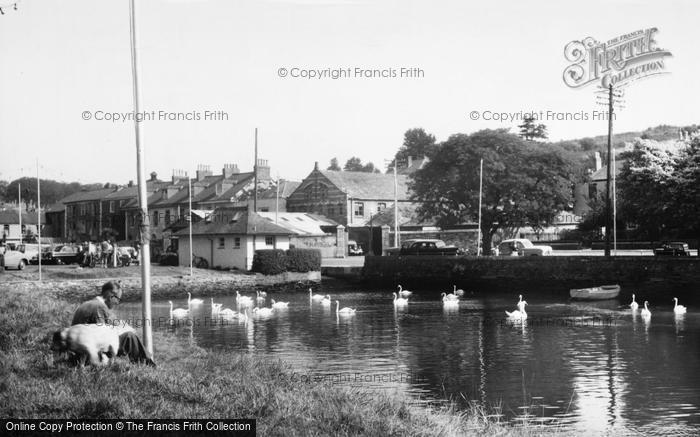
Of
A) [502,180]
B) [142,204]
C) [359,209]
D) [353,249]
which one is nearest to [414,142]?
[359,209]

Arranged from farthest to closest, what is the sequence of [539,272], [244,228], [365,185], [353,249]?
[365,185] < [353,249] < [244,228] < [539,272]

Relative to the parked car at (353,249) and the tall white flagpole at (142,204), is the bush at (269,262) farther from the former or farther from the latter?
the tall white flagpole at (142,204)

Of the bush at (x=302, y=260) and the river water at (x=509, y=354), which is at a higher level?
the bush at (x=302, y=260)

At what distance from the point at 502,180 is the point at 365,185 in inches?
1258

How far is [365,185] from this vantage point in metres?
94.4

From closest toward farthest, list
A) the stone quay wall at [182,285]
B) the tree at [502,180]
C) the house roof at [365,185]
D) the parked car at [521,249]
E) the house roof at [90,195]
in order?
the stone quay wall at [182,285] → the parked car at [521,249] → the tree at [502,180] → the house roof at [365,185] → the house roof at [90,195]

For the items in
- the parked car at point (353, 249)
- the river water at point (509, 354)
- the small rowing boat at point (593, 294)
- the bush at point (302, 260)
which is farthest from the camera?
the parked car at point (353, 249)

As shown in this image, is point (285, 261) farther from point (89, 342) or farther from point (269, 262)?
point (89, 342)

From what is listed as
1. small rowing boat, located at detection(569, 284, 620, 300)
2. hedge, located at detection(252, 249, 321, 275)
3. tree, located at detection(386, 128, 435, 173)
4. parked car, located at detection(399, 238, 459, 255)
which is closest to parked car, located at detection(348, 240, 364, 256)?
parked car, located at detection(399, 238, 459, 255)

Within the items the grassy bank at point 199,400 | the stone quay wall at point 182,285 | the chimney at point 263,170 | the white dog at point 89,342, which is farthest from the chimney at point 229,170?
the white dog at point 89,342

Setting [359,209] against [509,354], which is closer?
[509,354]

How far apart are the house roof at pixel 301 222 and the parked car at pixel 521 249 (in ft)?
65.7

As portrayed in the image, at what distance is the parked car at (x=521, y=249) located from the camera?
61969 mm

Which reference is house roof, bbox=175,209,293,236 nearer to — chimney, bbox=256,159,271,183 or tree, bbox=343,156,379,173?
chimney, bbox=256,159,271,183
